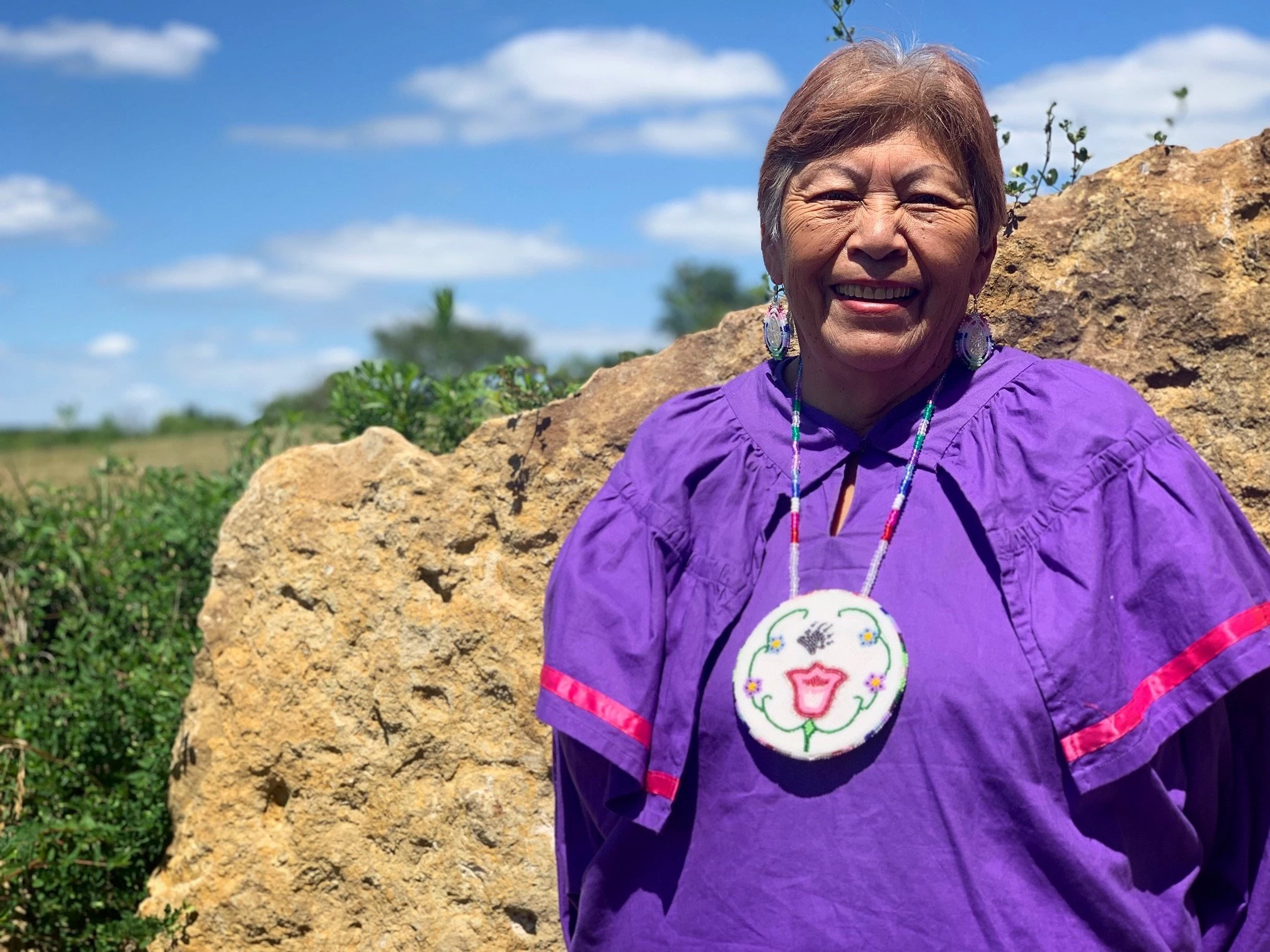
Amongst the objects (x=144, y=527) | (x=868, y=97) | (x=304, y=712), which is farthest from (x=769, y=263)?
(x=144, y=527)

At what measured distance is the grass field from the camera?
1034 centimetres

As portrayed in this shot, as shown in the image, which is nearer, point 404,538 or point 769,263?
point 769,263

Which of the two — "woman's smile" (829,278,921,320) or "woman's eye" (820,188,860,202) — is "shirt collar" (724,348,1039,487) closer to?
"woman's smile" (829,278,921,320)

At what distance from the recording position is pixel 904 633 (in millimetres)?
2211

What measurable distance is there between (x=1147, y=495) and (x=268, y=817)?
2.45 meters

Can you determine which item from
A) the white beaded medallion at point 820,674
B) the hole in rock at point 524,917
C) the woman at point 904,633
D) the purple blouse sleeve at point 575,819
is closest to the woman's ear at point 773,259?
the woman at point 904,633

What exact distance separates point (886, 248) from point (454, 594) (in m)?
1.56

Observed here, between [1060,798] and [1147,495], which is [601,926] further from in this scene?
[1147,495]

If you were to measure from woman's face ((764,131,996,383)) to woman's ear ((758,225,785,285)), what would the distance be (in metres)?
0.12

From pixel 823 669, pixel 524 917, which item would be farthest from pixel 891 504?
pixel 524 917

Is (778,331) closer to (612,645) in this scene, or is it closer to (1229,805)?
(612,645)

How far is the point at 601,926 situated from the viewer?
2.42 metres

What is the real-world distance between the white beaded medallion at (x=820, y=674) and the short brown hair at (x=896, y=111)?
0.78 metres

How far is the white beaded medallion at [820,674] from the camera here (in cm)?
217
